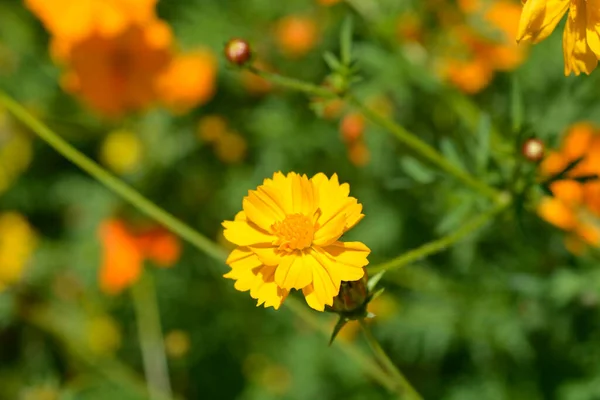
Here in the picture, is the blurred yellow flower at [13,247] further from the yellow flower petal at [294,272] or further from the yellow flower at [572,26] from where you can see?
Answer: the yellow flower at [572,26]

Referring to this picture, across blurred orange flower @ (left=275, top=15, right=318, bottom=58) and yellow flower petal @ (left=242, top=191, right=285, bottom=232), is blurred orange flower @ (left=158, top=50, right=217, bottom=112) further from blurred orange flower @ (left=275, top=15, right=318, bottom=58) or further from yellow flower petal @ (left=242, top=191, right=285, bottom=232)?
yellow flower petal @ (left=242, top=191, right=285, bottom=232)

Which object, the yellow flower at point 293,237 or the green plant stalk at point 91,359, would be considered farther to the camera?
the green plant stalk at point 91,359

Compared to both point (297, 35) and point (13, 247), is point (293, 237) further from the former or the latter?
point (13, 247)

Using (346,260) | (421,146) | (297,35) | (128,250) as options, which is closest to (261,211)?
(346,260)

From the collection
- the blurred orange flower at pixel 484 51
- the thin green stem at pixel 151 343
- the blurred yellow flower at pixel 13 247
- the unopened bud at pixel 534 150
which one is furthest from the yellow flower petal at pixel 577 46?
the blurred yellow flower at pixel 13 247

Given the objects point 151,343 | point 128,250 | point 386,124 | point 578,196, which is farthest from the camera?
point 151,343

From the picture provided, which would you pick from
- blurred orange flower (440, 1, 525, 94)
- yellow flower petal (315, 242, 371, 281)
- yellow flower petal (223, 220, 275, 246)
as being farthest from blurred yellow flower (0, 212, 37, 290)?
yellow flower petal (315, 242, 371, 281)
